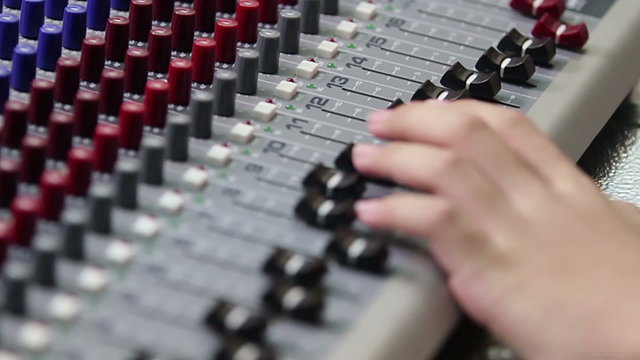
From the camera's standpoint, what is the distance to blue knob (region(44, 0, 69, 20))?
1.27 meters

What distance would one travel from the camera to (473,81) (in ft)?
4.24

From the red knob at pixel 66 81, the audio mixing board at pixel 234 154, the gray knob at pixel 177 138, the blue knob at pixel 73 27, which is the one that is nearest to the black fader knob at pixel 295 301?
the audio mixing board at pixel 234 154

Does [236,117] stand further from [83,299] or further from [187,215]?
[83,299]

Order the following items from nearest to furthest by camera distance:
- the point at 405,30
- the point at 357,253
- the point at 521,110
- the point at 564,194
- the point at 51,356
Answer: the point at 51,356 < the point at 357,253 < the point at 564,194 < the point at 521,110 < the point at 405,30

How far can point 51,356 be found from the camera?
0.85 meters

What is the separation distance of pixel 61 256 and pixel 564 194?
0.45 meters

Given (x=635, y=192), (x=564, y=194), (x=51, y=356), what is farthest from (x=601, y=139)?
(x=51, y=356)

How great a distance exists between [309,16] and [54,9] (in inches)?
10.8

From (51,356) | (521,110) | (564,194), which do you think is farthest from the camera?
(521,110)

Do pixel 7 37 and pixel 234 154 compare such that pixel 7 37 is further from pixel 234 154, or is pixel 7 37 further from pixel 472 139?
pixel 472 139

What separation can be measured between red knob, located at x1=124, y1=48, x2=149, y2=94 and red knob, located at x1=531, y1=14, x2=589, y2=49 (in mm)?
496

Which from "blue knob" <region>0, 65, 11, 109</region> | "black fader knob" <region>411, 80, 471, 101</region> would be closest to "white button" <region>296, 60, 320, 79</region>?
"black fader knob" <region>411, 80, 471, 101</region>

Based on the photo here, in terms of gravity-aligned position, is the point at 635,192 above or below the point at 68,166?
below

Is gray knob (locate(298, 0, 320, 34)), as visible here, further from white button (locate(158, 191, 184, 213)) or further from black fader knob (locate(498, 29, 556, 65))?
white button (locate(158, 191, 184, 213))
